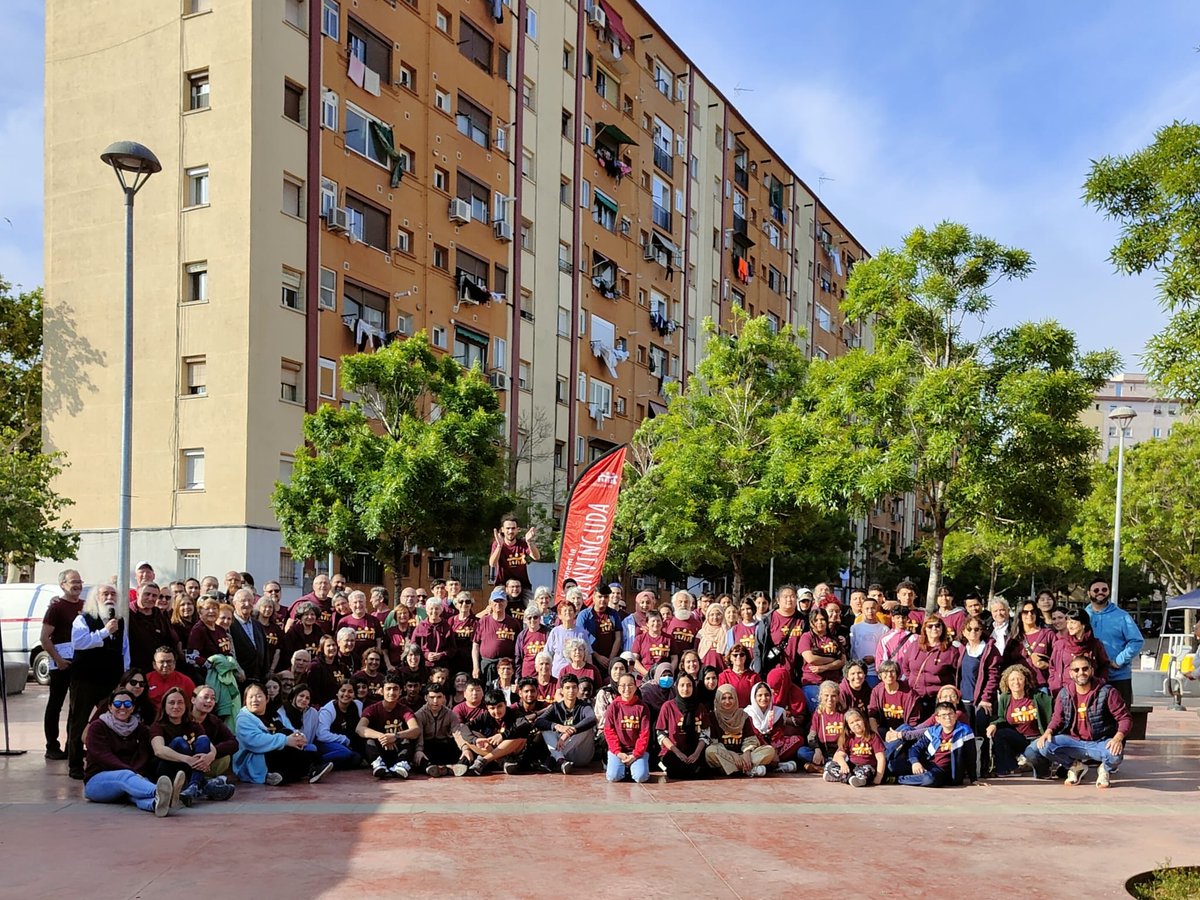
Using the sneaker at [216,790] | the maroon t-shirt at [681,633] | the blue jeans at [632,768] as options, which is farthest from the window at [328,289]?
the sneaker at [216,790]

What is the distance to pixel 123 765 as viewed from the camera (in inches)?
400

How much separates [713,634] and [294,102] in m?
20.8

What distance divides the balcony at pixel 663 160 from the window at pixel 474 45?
1209 cm

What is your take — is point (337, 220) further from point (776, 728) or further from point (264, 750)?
point (776, 728)

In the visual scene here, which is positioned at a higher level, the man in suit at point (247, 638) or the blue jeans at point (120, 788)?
the man in suit at point (247, 638)

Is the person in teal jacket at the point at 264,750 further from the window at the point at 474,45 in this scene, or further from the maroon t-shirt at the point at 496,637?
the window at the point at 474,45

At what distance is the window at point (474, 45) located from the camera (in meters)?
36.2

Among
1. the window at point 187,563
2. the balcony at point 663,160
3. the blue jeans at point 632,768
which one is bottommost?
the blue jeans at point 632,768

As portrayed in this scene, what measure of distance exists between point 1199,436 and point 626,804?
3381 centimetres

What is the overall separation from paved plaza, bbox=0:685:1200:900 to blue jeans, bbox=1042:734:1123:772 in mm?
267

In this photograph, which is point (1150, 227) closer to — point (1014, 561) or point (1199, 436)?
point (1199, 436)

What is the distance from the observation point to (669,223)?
49125 millimetres

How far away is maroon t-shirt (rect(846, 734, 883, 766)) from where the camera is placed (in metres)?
12.2

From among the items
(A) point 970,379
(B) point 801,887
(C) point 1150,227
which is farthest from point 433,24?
(B) point 801,887
